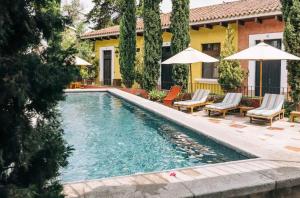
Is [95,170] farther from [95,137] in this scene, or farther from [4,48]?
[4,48]

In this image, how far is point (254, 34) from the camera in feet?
57.2

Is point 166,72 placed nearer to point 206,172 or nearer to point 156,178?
point 206,172

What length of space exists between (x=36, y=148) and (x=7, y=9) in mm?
1064

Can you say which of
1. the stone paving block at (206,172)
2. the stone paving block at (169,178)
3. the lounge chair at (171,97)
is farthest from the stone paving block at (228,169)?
the lounge chair at (171,97)

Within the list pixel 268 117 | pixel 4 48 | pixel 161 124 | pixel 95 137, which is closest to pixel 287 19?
pixel 268 117

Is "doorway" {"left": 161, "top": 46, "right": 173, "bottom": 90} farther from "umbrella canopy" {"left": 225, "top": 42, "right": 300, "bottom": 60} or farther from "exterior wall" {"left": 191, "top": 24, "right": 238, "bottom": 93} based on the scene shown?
"umbrella canopy" {"left": 225, "top": 42, "right": 300, "bottom": 60}

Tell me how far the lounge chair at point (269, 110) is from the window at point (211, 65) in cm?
726

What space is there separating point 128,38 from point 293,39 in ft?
39.9

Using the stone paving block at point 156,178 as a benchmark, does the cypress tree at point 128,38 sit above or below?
above

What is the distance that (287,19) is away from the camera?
43.7 ft

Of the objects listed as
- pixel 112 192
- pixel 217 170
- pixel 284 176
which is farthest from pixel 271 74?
pixel 112 192

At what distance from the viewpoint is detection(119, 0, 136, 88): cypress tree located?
76.1 feet

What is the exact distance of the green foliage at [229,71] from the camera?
16.4 m

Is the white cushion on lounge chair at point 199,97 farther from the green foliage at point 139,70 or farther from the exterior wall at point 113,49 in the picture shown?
the exterior wall at point 113,49
